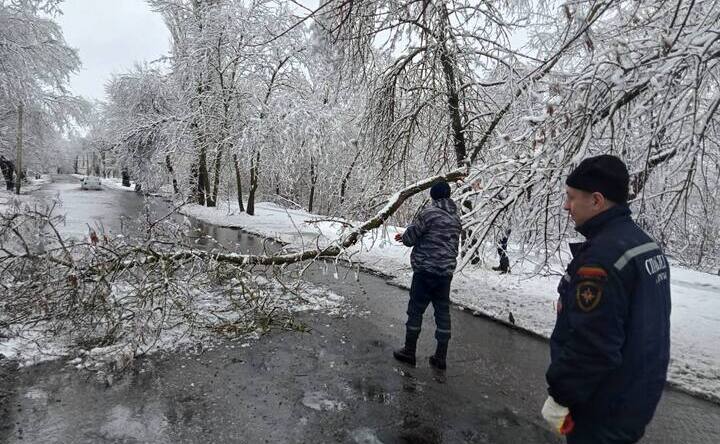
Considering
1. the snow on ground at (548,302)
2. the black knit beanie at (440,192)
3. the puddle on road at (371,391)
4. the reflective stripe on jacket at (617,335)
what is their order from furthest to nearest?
the snow on ground at (548,302), the black knit beanie at (440,192), the puddle on road at (371,391), the reflective stripe on jacket at (617,335)

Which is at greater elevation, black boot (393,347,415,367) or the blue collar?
the blue collar

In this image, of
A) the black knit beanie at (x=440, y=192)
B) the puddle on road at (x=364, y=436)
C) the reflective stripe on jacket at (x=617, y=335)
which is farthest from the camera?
the black knit beanie at (x=440, y=192)

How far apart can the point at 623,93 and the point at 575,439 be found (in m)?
3.20

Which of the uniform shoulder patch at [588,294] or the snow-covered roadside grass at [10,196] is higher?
the uniform shoulder patch at [588,294]

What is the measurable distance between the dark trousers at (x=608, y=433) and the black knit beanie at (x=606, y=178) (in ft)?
3.33

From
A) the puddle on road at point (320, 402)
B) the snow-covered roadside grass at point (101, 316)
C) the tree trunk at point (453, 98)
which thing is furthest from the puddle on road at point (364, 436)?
the tree trunk at point (453, 98)

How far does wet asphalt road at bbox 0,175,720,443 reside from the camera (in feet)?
10.9

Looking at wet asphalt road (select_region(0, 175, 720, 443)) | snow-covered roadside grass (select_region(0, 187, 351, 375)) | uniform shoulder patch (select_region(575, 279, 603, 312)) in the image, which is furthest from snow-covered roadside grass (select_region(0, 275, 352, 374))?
uniform shoulder patch (select_region(575, 279, 603, 312))

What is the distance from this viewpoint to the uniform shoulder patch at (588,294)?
1.78 meters

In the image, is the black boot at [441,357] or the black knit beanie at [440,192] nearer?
the black boot at [441,357]

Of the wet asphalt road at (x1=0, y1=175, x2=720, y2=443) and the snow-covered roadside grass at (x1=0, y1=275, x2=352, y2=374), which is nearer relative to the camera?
the wet asphalt road at (x1=0, y1=175, x2=720, y2=443)

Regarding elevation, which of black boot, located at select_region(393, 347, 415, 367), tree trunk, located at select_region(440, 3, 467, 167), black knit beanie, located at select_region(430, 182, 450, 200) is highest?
tree trunk, located at select_region(440, 3, 467, 167)

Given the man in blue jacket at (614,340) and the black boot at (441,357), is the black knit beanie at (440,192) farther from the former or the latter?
the man in blue jacket at (614,340)

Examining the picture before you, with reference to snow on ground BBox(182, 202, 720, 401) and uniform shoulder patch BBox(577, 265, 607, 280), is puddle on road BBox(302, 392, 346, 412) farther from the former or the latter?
snow on ground BBox(182, 202, 720, 401)
